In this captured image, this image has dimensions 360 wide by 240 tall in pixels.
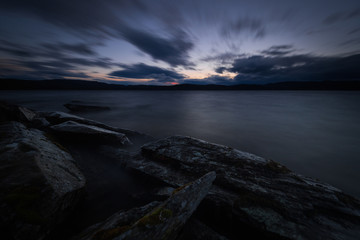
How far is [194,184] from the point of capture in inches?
105

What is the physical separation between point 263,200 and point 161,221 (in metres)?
2.18

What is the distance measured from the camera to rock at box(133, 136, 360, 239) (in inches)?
96.6

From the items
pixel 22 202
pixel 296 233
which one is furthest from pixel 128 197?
pixel 296 233

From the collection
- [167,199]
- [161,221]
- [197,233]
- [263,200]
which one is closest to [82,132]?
[167,199]

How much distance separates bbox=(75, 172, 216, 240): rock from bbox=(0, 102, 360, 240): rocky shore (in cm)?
1

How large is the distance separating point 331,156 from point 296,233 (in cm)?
806

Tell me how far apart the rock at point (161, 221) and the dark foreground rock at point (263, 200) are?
2.67 feet

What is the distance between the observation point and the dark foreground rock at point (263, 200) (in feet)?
8.05

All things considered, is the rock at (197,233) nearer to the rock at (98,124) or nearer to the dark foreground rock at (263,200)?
the dark foreground rock at (263,200)

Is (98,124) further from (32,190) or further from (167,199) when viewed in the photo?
(167,199)

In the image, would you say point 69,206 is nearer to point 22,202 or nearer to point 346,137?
point 22,202

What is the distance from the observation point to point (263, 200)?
2.85m

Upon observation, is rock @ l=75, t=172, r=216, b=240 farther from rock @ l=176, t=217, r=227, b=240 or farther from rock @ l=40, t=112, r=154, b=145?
rock @ l=40, t=112, r=154, b=145

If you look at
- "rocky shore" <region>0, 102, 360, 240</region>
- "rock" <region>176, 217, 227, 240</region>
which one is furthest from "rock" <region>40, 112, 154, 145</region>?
"rock" <region>176, 217, 227, 240</region>
